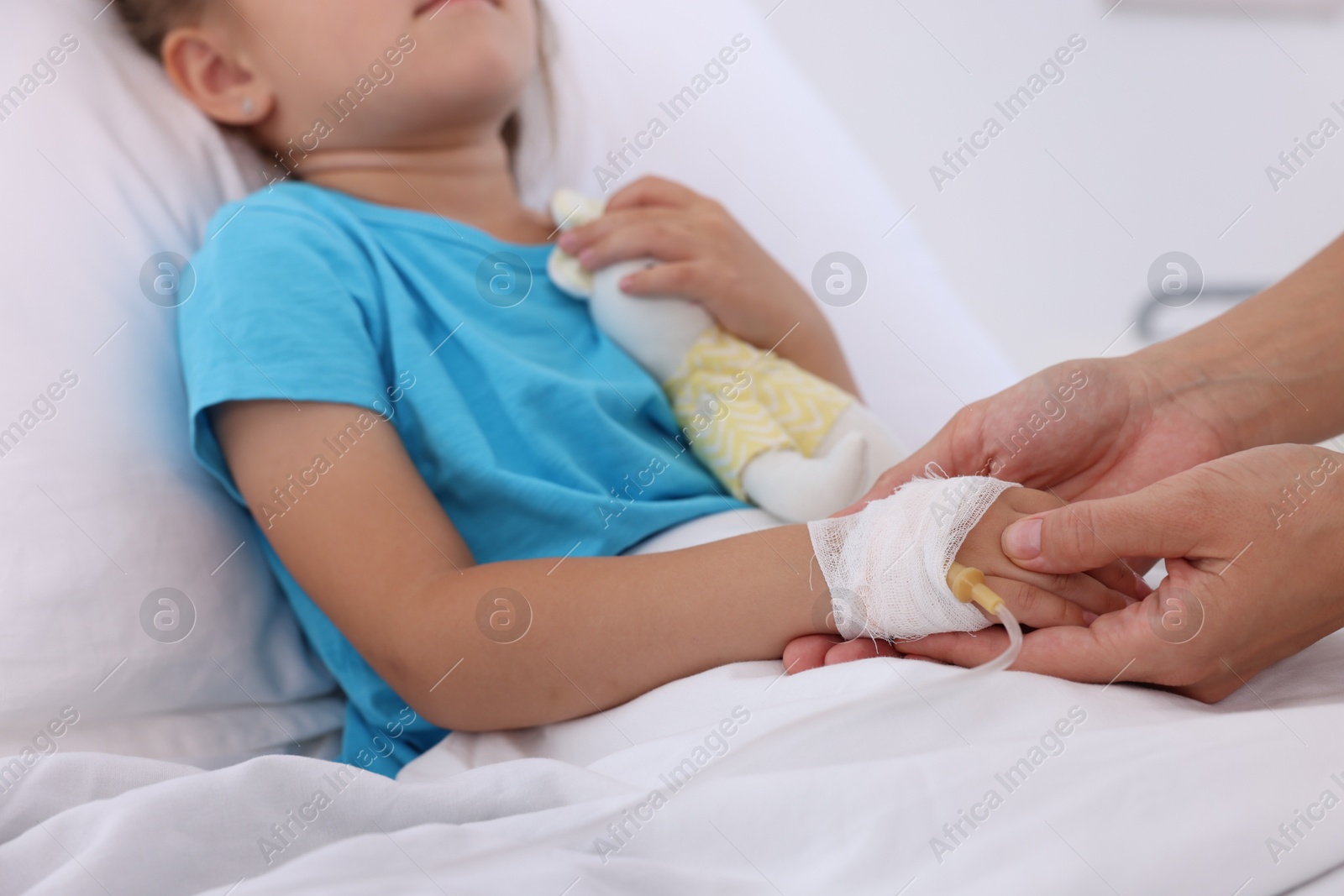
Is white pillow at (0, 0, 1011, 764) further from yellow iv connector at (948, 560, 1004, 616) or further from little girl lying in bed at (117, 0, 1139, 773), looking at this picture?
yellow iv connector at (948, 560, 1004, 616)

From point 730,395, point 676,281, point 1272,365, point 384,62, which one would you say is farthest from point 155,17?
point 1272,365

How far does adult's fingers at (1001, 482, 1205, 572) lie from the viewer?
68 cm

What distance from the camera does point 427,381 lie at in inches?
39.5

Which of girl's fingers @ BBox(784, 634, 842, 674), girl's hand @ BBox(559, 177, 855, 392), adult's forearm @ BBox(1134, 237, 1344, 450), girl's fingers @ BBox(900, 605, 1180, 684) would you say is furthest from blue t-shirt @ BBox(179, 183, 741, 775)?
adult's forearm @ BBox(1134, 237, 1344, 450)

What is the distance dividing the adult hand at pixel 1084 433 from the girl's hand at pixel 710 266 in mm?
375

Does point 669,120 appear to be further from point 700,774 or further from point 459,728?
point 700,774

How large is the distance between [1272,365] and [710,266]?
2.00 feet

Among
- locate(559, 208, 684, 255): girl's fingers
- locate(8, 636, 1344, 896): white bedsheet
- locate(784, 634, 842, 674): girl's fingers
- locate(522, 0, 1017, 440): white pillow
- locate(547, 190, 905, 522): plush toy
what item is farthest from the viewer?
locate(522, 0, 1017, 440): white pillow

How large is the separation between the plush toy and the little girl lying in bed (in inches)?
1.1

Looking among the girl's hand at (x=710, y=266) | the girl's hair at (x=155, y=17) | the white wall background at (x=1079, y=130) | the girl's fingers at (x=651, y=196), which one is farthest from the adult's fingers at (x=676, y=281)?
the white wall background at (x=1079, y=130)

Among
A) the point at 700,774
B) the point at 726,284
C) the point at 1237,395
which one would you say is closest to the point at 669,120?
the point at 726,284

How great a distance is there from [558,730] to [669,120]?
1.22m

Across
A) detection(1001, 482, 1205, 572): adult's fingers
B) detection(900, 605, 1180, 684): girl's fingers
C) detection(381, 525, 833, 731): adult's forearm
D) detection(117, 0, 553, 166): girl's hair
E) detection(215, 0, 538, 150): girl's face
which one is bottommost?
detection(900, 605, 1180, 684): girl's fingers

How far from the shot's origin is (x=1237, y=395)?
95cm
